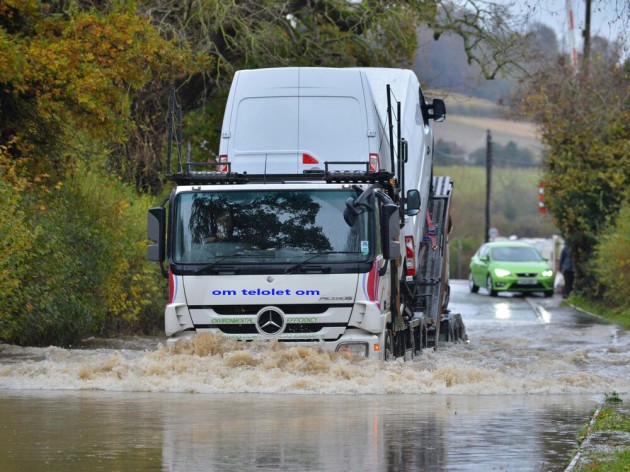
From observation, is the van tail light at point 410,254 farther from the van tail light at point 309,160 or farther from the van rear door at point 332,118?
the van tail light at point 309,160

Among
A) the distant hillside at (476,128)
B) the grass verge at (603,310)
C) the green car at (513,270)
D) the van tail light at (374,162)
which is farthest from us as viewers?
the distant hillside at (476,128)

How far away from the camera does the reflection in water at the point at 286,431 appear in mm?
9789

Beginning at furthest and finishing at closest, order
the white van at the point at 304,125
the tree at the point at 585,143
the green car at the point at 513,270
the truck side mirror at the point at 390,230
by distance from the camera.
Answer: the green car at the point at 513,270
the tree at the point at 585,143
the white van at the point at 304,125
the truck side mirror at the point at 390,230

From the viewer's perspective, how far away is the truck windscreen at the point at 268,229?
1588 centimetres

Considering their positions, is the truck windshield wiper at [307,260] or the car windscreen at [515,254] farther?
Answer: the car windscreen at [515,254]

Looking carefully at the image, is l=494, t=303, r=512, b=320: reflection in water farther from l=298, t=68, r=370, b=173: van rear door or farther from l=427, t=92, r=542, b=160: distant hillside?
l=427, t=92, r=542, b=160: distant hillside

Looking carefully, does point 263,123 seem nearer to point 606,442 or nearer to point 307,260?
point 307,260

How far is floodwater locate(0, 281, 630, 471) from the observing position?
32.7 feet

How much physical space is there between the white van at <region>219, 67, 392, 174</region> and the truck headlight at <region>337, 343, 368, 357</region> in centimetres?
221

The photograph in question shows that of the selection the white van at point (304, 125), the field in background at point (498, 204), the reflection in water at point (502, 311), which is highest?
the white van at point (304, 125)

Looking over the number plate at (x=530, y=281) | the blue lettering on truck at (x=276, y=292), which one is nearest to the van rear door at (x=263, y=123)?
the blue lettering on truck at (x=276, y=292)

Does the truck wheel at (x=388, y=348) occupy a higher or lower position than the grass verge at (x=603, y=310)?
higher

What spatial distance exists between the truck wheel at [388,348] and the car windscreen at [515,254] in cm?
2895

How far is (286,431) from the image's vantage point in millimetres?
11320
